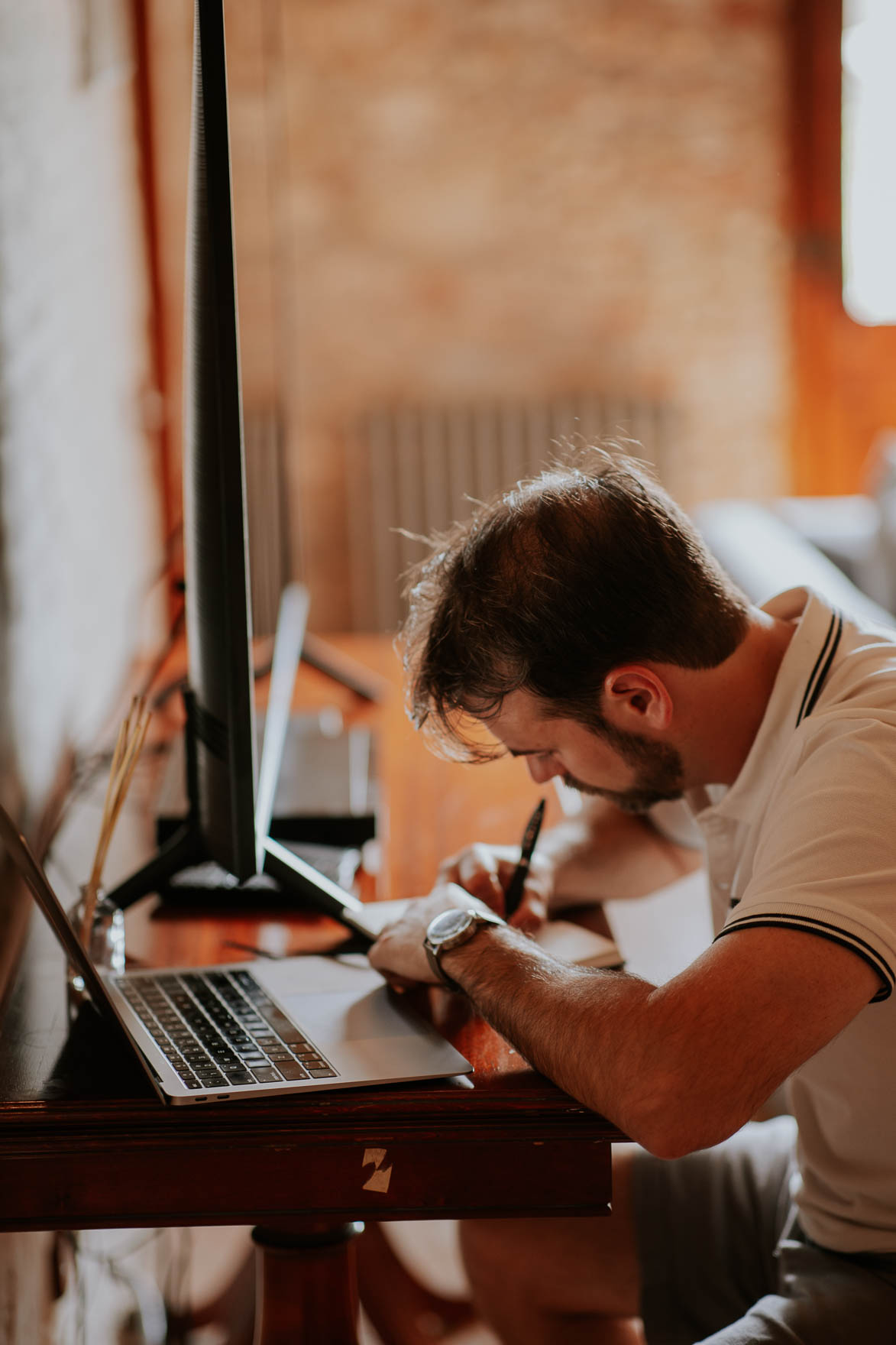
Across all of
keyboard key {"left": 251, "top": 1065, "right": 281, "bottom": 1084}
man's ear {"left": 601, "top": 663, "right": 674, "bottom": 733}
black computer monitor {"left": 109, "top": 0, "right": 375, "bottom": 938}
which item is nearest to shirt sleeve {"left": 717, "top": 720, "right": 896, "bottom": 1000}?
man's ear {"left": 601, "top": 663, "right": 674, "bottom": 733}

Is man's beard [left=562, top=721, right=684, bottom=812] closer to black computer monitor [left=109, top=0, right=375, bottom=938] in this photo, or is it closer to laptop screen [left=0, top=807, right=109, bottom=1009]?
black computer monitor [left=109, top=0, right=375, bottom=938]

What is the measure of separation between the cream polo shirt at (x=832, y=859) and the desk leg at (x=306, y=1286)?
0.41 meters

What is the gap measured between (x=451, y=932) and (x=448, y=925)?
0.03ft

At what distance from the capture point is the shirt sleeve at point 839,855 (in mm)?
848

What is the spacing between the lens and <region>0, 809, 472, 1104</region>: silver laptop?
0.94 m

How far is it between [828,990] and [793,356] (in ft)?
12.7

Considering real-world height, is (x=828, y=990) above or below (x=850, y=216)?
below

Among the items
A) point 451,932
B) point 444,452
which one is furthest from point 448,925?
point 444,452

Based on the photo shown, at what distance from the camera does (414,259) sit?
4.26 metres

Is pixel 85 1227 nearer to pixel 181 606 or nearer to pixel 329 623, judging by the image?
pixel 181 606

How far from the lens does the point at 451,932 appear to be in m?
1.06

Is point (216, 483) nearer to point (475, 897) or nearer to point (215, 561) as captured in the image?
point (215, 561)

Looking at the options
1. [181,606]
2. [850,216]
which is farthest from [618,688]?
[850,216]

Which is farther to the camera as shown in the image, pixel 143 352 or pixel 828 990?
pixel 143 352
